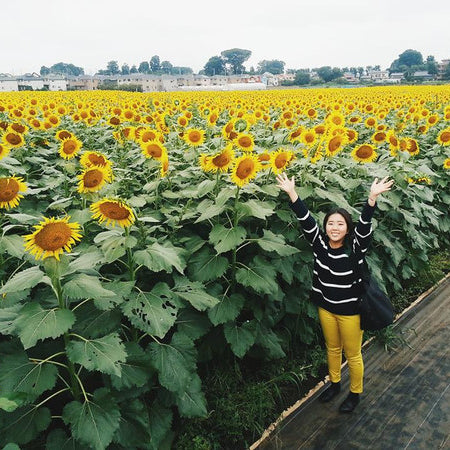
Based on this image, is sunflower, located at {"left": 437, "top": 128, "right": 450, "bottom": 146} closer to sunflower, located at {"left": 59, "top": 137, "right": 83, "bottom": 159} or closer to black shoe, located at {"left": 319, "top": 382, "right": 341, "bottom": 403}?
black shoe, located at {"left": 319, "top": 382, "right": 341, "bottom": 403}

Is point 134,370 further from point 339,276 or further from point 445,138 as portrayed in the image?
point 445,138

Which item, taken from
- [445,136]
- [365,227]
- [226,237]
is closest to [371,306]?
[365,227]

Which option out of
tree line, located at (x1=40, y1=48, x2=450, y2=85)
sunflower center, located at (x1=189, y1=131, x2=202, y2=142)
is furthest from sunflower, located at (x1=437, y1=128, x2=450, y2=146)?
tree line, located at (x1=40, y1=48, x2=450, y2=85)

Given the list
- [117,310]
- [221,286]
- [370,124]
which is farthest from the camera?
[370,124]

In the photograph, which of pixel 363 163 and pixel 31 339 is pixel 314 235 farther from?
pixel 31 339

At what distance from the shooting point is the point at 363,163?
13.1ft

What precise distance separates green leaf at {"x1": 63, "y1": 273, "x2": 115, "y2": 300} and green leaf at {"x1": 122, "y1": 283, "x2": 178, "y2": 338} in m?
0.29

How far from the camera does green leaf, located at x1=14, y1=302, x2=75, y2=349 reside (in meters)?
1.79

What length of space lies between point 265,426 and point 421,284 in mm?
2788

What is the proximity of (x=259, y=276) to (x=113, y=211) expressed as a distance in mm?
1053

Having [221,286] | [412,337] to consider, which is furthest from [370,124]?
[221,286]

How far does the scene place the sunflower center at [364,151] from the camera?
3797 mm

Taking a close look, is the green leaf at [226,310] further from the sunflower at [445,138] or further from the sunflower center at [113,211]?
the sunflower at [445,138]

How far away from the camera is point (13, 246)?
2.28m
